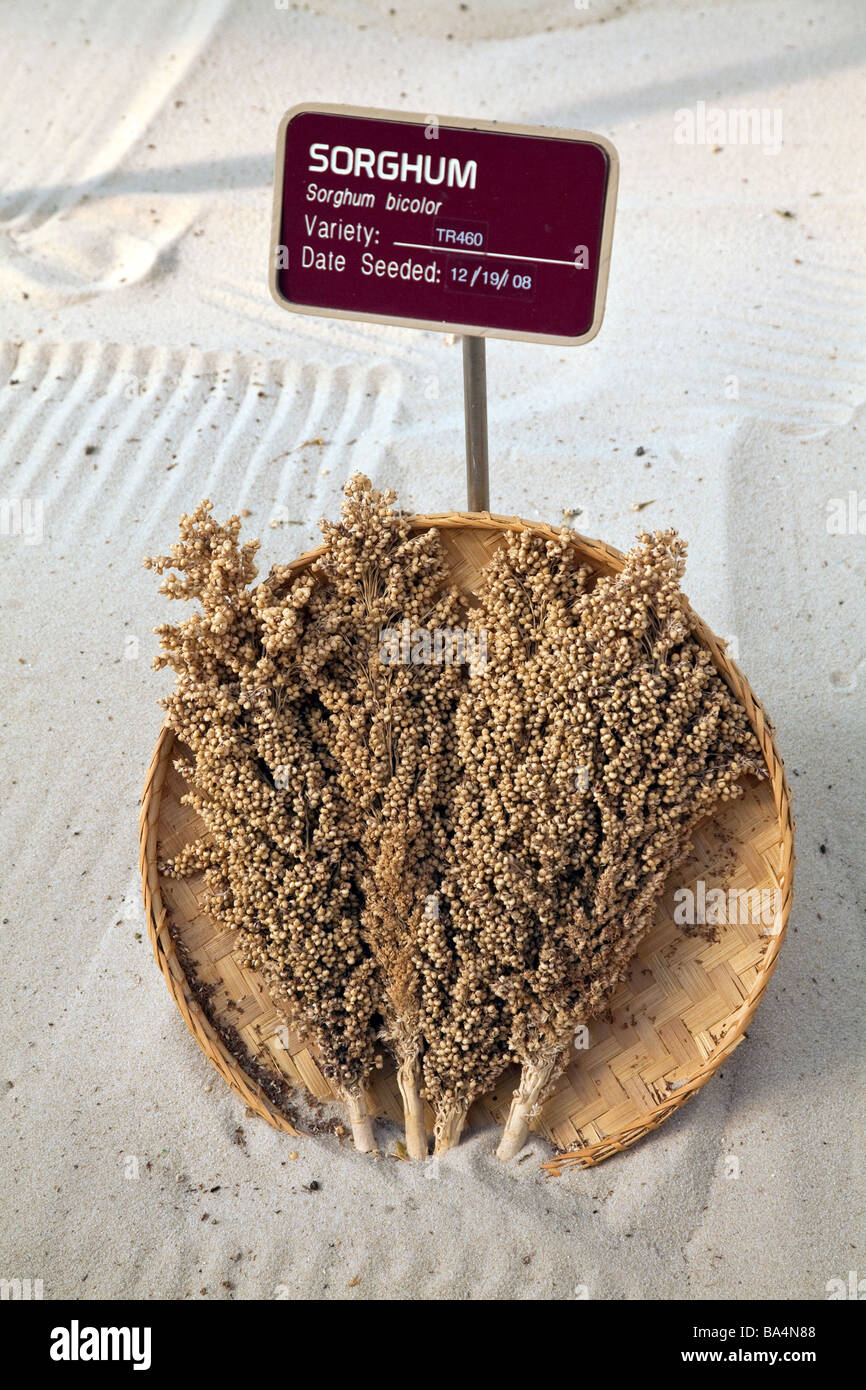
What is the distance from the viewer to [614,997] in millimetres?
2189

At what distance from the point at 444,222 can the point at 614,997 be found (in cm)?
148

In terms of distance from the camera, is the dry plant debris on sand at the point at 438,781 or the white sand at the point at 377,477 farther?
the white sand at the point at 377,477

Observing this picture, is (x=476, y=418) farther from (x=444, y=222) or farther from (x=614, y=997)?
(x=614, y=997)

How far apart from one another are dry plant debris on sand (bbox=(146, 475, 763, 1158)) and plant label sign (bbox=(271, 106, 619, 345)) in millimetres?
369

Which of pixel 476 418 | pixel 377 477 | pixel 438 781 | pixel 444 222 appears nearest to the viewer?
pixel 444 222

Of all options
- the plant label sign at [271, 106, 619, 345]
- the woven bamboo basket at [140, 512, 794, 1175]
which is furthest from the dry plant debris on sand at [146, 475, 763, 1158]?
the plant label sign at [271, 106, 619, 345]

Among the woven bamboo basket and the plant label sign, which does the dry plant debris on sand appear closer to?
the woven bamboo basket

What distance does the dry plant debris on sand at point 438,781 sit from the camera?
2.02 m

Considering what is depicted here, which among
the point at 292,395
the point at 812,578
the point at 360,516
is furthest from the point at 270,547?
the point at 812,578

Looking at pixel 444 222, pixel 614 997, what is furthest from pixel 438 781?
pixel 444 222

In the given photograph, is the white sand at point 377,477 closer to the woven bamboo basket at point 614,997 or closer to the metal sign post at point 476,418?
the woven bamboo basket at point 614,997

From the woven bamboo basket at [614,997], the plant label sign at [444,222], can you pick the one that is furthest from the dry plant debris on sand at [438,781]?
the plant label sign at [444,222]

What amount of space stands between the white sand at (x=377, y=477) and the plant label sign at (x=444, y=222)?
1092 millimetres

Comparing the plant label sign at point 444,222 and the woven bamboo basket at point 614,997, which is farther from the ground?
the plant label sign at point 444,222
